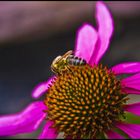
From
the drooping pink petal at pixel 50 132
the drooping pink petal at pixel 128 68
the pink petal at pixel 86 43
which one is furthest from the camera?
the pink petal at pixel 86 43

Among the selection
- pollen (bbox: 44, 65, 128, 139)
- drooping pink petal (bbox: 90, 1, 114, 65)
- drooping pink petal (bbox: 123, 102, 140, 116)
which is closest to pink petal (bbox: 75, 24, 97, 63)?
drooping pink petal (bbox: 90, 1, 114, 65)

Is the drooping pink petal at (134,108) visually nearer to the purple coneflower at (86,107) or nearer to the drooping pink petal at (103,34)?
the purple coneflower at (86,107)

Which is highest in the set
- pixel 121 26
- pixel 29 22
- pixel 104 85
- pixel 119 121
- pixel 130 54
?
pixel 29 22

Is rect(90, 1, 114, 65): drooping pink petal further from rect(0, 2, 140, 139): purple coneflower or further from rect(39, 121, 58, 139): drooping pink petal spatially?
rect(39, 121, 58, 139): drooping pink petal

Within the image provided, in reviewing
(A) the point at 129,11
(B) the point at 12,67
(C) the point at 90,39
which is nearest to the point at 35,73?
(B) the point at 12,67

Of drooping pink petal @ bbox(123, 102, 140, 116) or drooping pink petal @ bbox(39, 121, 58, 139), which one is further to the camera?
drooping pink petal @ bbox(39, 121, 58, 139)

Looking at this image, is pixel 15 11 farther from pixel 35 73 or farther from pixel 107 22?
pixel 107 22

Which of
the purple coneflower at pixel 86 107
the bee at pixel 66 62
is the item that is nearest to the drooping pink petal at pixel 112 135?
the purple coneflower at pixel 86 107
